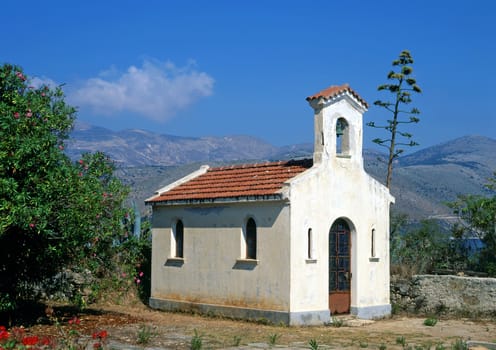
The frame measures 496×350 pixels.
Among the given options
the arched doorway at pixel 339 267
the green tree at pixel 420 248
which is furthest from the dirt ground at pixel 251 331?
the green tree at pixel 420 248

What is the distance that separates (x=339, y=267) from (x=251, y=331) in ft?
14.2

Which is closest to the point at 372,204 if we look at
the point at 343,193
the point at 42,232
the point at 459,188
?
the point at 343,193

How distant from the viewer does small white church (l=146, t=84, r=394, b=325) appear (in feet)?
68.5

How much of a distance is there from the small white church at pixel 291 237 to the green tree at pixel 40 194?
387 cm

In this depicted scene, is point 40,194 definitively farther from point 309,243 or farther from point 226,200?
point 309,243

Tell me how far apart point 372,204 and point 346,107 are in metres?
3.20

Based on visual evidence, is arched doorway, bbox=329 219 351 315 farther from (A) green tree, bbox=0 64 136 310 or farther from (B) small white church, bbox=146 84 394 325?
(A) green tree, bbox=0 64 136 310

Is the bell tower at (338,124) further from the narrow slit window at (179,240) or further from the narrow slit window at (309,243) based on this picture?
the narrow slit window at (179,240)

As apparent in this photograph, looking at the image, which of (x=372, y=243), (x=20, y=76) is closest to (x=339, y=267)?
(x=372, y=243)

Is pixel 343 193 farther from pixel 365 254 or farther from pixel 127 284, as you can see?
pixel 127 284

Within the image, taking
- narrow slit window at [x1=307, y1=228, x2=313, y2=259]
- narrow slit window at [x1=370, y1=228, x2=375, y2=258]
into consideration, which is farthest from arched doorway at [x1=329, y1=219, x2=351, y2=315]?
narrow slit window at [x1=307, y1=228, x2=313, y2=259]

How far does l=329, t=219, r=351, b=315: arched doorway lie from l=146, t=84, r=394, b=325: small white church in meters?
0.03

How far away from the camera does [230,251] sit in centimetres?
2244

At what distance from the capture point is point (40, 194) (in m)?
17.2
